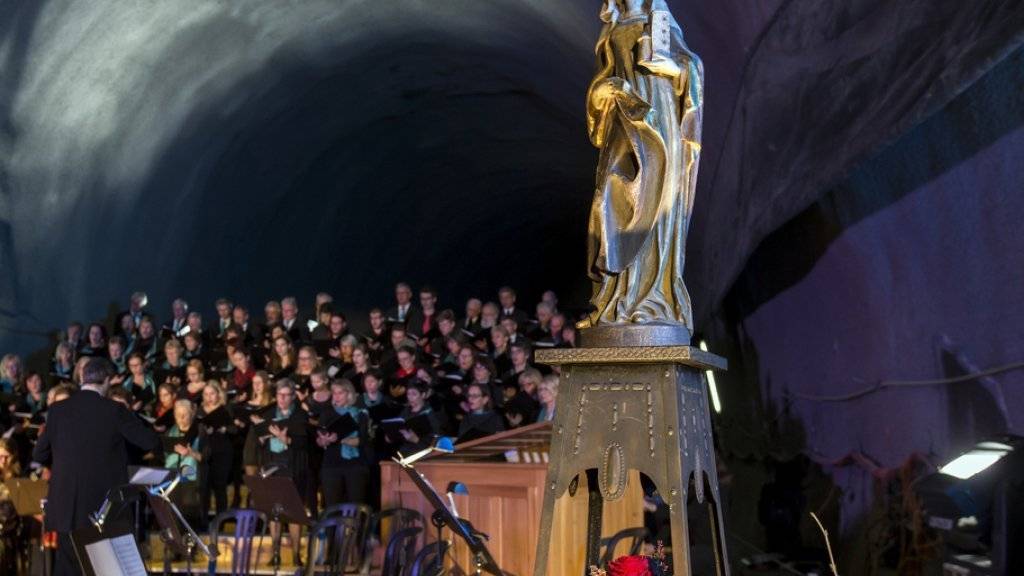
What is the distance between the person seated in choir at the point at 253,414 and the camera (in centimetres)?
1045

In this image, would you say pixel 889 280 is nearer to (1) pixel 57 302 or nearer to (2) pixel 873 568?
(2) pixel 873 568

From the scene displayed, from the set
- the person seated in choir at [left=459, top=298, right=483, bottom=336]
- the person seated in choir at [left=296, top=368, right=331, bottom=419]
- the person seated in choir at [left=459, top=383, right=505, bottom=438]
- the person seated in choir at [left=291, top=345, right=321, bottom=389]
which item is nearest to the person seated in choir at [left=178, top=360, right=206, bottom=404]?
the person seated in choir at [left=291, top=345, right=321, bottom=389]

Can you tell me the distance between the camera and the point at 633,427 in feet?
13.0

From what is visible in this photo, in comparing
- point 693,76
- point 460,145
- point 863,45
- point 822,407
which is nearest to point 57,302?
point 460,145

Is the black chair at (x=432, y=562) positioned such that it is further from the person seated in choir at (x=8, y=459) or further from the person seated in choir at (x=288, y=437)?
the person seated in choir at (x=8, y=459)

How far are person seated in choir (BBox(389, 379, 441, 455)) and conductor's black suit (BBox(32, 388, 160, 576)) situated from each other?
2.25m

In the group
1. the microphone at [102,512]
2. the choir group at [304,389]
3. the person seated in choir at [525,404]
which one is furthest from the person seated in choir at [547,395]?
the microphone at [102,512]

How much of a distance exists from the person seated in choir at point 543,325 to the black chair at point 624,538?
494 centimetres

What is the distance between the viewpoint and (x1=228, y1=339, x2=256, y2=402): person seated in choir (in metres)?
11.9

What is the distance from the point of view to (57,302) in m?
13.4

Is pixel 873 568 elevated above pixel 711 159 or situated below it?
below

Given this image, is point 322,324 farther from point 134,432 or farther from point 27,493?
point 134,432

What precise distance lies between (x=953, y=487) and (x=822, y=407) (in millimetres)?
3050

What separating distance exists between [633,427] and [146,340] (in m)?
10.1
